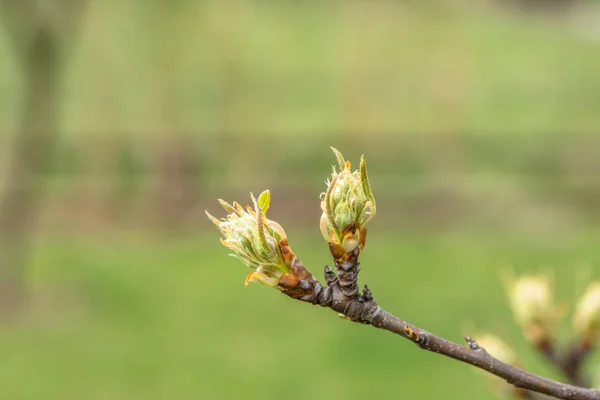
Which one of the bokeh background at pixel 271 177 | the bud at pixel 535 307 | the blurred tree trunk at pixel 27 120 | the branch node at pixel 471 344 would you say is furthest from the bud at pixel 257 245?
the blurred tree trunk at pixel 27 120

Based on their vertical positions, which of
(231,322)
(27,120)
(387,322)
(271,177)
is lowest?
(387,322)

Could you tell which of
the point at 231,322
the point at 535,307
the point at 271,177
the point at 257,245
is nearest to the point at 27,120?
the point at 231,322

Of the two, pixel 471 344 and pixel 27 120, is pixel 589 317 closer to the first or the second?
pixel 471 344

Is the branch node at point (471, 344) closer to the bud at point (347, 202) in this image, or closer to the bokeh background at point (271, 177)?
the bud at point (347, 202)

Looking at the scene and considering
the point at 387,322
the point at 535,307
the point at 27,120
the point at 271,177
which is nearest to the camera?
the point at 387,322

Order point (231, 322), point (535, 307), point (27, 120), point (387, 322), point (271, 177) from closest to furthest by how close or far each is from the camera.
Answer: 1. point (387, 322)
2. point (535, 307)
3. point (27, 120)
4. point (231, 322)
5. point (271, 177)

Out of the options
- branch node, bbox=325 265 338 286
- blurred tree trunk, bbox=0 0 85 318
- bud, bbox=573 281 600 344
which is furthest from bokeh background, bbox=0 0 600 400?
branch node, bbox=325 265 338 286

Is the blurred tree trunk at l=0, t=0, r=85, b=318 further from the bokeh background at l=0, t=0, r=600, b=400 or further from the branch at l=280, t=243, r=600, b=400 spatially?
the branch at l=280, t=243, r=600, b=400

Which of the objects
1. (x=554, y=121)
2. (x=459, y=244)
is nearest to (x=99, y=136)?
(x=459, y=244)
